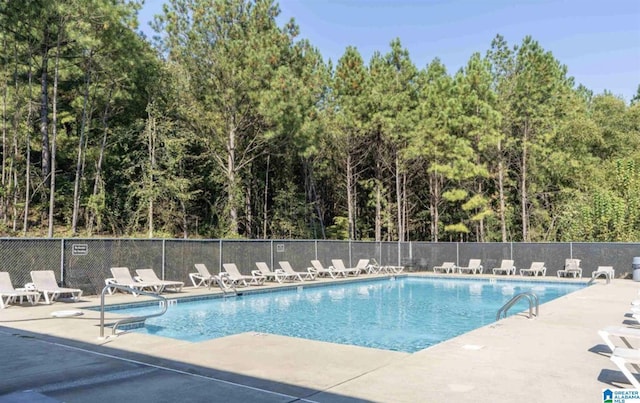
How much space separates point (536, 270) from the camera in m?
19.4

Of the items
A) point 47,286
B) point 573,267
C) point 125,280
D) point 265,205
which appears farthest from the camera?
point 265,205

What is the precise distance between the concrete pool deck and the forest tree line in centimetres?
1086

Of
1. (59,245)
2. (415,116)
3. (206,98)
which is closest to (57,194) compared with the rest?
(206,98)

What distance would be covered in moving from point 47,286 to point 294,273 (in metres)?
7.85

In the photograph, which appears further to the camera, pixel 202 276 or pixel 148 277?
pixel 202 276

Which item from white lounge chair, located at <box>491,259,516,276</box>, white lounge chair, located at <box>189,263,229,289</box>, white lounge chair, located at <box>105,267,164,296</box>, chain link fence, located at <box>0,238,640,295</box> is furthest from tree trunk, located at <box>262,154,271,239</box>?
white lounge chair, located at <box>105,267,164,296</box>

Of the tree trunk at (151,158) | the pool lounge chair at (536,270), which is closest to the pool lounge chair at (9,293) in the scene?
the tree trunk at (151,158)

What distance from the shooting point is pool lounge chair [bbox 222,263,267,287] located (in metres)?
14.7

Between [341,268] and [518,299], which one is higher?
[518,299]

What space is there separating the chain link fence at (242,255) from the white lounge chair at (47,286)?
1.46 feet

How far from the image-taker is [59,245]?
37.2ft

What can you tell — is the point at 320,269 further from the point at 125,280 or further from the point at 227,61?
the point at 227,61

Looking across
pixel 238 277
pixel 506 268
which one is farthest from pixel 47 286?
pixel 506 268

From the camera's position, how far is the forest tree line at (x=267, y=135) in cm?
1741
